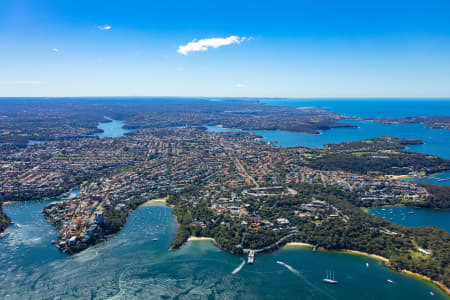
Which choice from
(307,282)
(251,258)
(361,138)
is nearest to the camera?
(307,282)

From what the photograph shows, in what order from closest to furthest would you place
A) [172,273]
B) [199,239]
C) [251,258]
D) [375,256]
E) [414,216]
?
1. [172,273]
2. [251,258]
3. [375,256]
4. [199,239]
5. [414,216]

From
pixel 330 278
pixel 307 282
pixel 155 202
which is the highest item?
pixel 155 202

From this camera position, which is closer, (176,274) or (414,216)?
(176,274)

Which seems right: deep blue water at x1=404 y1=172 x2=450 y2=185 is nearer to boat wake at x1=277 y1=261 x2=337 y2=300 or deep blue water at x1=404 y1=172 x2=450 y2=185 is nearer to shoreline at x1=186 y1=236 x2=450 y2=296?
shoreline at x1=186 y1=236 x2=450 y2=296

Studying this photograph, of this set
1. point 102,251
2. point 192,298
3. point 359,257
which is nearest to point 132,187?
point 102,251

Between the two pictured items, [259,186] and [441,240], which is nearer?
[441,240]

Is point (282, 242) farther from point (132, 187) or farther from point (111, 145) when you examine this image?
point (111, 145)

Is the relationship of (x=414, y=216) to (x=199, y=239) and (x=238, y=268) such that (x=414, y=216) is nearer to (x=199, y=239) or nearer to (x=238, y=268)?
(x=238, y=268)

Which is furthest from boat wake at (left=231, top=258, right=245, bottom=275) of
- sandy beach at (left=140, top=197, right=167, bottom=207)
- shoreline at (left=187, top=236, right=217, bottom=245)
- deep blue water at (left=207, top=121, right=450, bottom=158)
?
deep blue water at (left=207, top=121, right=450, bottom=158)

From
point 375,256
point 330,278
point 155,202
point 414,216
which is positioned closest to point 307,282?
point 330,278

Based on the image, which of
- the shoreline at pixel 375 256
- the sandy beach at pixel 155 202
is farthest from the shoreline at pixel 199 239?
the sandy beach at pixel 155 202

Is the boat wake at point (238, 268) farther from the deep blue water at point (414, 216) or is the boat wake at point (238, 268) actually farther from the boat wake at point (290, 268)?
the deep blue water at point (414, 216)
